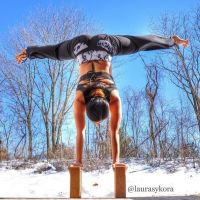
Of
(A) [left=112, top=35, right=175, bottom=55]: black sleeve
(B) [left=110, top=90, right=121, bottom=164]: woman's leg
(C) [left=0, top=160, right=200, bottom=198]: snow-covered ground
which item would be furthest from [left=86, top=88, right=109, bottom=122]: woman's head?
(C) [left=0, top=160, right=200, bottom=198]: snow-covered ground

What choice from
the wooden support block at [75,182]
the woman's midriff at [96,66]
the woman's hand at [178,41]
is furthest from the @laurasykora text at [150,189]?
the wooden support block at [75,182]

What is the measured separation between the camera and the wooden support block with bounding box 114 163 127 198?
10.9 feet

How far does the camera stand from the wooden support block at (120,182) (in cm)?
331

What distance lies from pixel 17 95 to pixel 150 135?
6026 mm

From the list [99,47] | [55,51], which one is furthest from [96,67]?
[55,51]

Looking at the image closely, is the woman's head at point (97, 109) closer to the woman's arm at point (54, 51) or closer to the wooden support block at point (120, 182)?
the wooden support block at point (120, 182)

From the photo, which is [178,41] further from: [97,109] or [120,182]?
[120,182]

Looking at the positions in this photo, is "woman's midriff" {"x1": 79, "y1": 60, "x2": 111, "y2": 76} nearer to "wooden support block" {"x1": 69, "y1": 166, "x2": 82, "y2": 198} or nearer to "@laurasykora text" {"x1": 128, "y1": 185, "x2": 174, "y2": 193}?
"wooden support block" {"x1": 69, "y1": 166, "x2": 82, "y2": 198}

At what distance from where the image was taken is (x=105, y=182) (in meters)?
8.19

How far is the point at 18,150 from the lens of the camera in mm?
13562

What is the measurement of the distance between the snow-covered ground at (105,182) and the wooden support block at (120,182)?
3956 mm

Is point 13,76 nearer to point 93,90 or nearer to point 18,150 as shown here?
point 18,150

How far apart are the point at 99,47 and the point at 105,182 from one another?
15.3 feet

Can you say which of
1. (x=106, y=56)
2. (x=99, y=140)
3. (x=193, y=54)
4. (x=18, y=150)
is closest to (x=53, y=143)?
(x=18, y=150)
